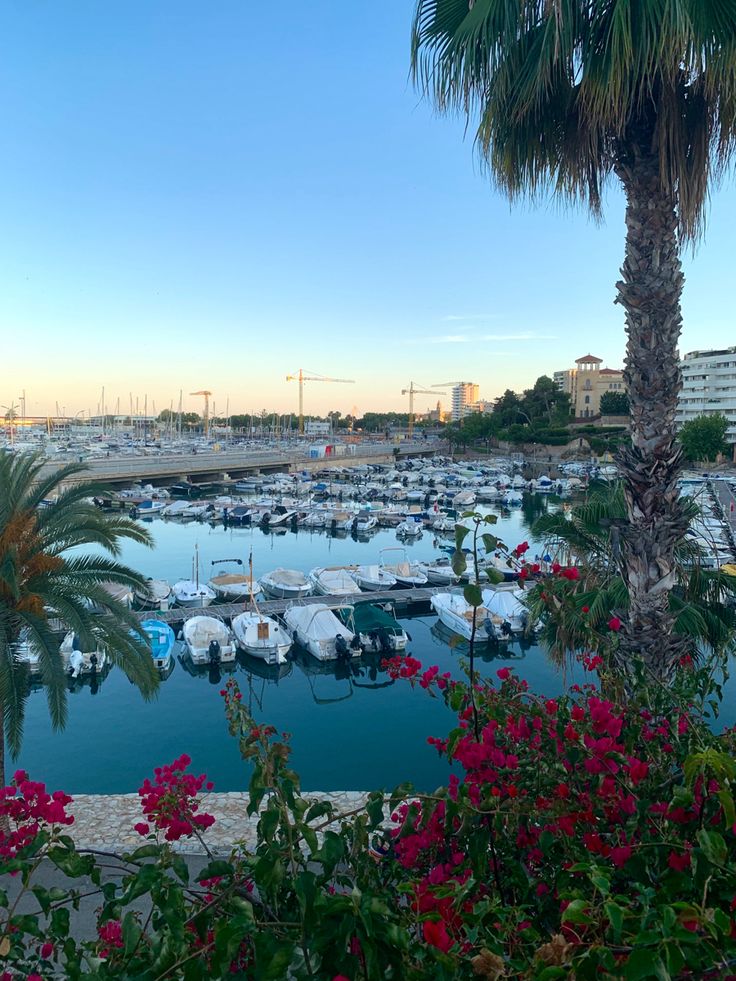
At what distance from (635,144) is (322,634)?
17250mm

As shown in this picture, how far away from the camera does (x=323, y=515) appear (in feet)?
155

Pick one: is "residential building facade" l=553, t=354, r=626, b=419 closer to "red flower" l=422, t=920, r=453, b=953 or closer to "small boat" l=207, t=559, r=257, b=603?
"small boat" l=207, t=559, r=257, b=603

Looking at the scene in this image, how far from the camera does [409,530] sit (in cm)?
4269

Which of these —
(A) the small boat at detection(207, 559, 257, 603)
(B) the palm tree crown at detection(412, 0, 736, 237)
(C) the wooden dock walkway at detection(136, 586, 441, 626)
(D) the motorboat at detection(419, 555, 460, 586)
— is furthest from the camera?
(D) the motorboat at detection(419, 555, 460, 586)

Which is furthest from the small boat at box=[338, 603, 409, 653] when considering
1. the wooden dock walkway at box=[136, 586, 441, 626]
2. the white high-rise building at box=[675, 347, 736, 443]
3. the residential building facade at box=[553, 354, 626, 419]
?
the residential building facade at box=[553, 354, 626, 419]

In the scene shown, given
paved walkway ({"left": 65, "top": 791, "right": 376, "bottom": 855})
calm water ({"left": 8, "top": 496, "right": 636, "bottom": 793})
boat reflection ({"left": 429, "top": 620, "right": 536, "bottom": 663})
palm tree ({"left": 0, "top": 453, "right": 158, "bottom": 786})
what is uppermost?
palm tree ({"left": 0, "top": 453, "right": 158, "bottom": 786})

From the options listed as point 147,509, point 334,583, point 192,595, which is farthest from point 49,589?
point 147,509

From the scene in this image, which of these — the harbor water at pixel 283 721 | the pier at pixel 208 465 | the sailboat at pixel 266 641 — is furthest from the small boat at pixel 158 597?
the pier at pixel 208 465

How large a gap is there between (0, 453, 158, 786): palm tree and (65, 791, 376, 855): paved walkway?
2.16m

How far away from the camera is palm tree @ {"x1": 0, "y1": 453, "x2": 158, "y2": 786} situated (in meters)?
7.79

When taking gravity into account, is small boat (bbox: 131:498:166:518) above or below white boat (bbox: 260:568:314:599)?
above

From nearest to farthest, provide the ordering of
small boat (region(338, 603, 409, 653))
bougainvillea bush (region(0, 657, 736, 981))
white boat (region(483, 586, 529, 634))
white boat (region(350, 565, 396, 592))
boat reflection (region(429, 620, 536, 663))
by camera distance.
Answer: bougainvillea bush (region(0, 657, 736, 981)), small boat (region(338, 603, 409, 653)), boat reflection (region(429, 620, 536, 663)), white boat (region(483, 586, 529, 634)), white boat (region(350, 565, 396, 592))

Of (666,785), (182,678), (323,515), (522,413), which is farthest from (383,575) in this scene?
(522,413)

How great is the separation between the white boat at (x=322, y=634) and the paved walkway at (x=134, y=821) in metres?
9.46
